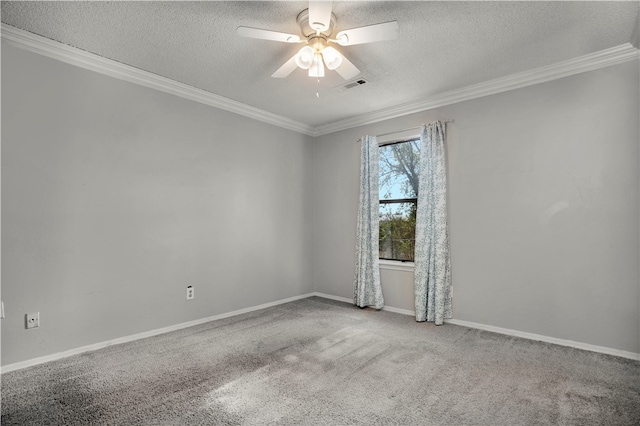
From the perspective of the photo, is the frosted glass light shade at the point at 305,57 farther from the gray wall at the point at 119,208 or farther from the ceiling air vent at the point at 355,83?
the gray wall at the point at 119,208

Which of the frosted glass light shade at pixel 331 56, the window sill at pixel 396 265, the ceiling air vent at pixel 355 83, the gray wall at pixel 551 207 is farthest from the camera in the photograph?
the window sill at pixel 396 265

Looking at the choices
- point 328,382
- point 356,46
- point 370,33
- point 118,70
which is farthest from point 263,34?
point 328,382

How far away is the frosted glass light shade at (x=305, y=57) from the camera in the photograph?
238cm

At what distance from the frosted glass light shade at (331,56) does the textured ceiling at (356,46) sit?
24 centimetres

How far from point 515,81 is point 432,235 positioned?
5.60 ft

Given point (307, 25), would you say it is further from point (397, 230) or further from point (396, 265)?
point (396, 265)

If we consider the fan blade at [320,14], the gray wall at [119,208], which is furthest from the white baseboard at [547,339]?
the fan blade at [320,14]

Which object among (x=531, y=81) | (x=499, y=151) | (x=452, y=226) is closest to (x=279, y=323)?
(x=452, y=226)

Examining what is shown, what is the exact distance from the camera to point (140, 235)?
320cm

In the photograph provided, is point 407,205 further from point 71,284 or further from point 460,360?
point 71,284

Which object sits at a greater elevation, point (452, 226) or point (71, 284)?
point (452, 226)

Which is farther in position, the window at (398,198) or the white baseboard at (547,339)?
the window at (398,198)

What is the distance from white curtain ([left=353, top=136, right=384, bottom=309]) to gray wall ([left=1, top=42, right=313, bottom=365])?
1108mm

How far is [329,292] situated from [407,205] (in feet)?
5.52
